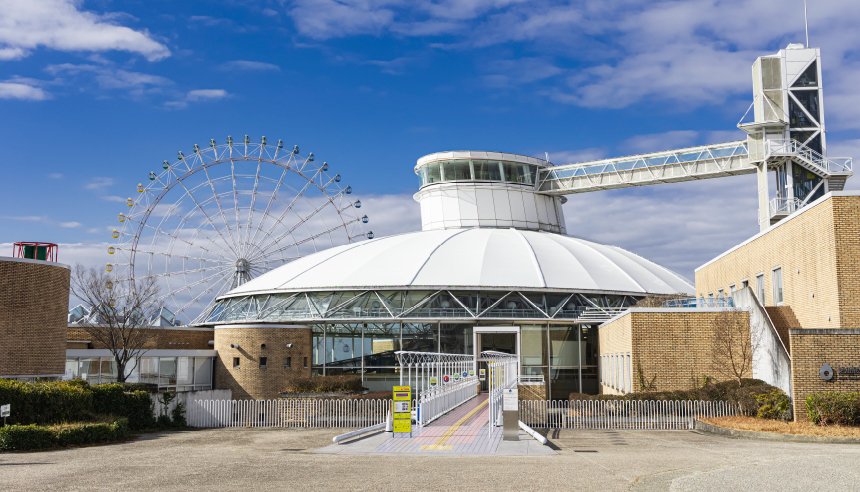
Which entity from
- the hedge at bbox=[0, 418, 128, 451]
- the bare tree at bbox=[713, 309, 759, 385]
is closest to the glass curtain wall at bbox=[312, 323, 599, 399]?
the bare tree at bbox=[713, 309, 759, 385]

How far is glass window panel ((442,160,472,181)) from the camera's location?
66312 mm

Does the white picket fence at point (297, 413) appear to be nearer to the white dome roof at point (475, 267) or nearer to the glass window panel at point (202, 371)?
the glass window panel at point (202, 371)

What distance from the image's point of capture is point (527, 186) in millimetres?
65938

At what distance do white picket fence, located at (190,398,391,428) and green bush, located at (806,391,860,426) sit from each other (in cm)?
1586

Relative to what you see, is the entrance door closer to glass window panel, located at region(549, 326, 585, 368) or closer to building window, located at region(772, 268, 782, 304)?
glass window panel, located at region(549, 326, 585, 368)

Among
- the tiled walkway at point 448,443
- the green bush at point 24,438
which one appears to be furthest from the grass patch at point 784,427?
the green bush at point 24,438

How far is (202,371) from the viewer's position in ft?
158

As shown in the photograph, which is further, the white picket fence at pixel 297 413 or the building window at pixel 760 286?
the building window at pixel 760 286

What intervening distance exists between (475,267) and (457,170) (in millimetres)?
16132

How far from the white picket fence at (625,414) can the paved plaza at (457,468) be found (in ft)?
14.1

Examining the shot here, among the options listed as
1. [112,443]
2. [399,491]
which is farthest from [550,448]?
[112,443]

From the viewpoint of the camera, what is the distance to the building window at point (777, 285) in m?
35.2

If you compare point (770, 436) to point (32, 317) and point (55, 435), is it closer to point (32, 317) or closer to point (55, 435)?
point (55, 435)

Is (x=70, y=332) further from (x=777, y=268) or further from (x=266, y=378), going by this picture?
(x=777, y=268)
